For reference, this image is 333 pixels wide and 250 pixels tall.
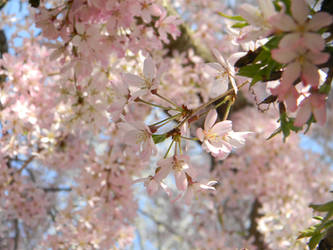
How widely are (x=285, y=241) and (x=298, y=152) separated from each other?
1.33 m

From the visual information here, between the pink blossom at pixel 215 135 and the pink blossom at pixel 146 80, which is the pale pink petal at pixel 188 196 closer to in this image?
the pink blossom at pixel 215 135

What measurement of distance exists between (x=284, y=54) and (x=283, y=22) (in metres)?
0.04

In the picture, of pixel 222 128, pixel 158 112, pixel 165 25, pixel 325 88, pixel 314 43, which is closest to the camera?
pixel 314 43

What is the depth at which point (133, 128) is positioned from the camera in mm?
605

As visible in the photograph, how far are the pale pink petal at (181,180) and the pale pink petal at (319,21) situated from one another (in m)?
0.33

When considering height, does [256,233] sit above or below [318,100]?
below

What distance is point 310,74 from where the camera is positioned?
41 centimetres

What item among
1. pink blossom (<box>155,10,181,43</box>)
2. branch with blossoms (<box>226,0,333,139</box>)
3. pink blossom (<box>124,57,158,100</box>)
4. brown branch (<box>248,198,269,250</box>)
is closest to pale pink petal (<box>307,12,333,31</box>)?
branch with blossoms (<box>226,0,333,139</box>)

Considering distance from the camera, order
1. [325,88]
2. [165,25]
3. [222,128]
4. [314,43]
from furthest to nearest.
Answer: [165,25]
[222,128]
[325,88]
[314,43]

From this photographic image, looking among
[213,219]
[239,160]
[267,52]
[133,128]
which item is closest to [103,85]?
[133,128]

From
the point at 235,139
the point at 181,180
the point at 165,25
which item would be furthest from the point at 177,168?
the point at 165,25

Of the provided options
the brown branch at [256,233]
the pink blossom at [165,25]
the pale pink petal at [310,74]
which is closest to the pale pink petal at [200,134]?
the pale pink petal at [310,74]

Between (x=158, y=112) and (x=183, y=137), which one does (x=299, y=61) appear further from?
(x=158, y=112)

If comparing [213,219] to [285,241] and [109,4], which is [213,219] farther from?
[109,4]
